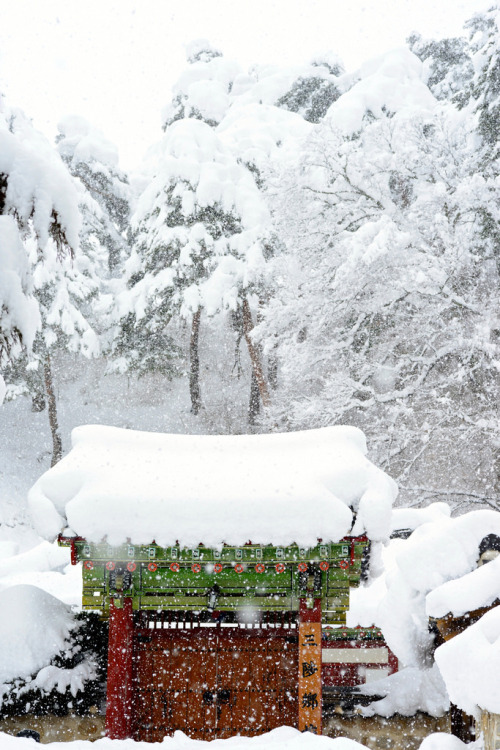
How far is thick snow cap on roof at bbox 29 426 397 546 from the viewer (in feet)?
22.7

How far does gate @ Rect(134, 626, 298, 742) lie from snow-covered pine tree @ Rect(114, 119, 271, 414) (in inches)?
447

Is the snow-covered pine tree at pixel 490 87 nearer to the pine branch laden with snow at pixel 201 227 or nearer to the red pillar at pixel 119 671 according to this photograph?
the pine branch laden with snow at pixel 201 227

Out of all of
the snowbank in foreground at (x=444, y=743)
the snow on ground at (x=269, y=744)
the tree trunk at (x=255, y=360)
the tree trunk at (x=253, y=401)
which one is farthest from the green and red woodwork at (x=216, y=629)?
the tree trunk at (x=253, y=401)

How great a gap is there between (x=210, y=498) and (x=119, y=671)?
2.65m

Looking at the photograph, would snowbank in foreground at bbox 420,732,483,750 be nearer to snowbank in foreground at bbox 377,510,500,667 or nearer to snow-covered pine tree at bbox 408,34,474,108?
snowbank in foreground at bbox 377,510,500,667

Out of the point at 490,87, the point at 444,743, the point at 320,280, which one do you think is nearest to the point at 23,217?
the point at 444,743

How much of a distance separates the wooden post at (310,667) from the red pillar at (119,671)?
2188 mm

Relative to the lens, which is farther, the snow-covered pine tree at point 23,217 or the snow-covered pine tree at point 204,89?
the snow-covered pine tree at point 204,89

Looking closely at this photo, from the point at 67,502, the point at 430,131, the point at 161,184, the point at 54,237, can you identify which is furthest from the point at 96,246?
the point at 54,237

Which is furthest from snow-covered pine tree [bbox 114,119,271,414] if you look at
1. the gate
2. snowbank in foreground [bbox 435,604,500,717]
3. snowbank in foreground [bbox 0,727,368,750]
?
snowbank in foreground [bbox 435,604,500,717]

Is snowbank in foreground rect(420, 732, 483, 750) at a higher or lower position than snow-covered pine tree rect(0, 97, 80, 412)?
lower

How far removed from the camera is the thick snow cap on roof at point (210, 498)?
691 cm

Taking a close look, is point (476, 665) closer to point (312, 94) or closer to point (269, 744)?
point (269, 744)

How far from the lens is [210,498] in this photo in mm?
7164
